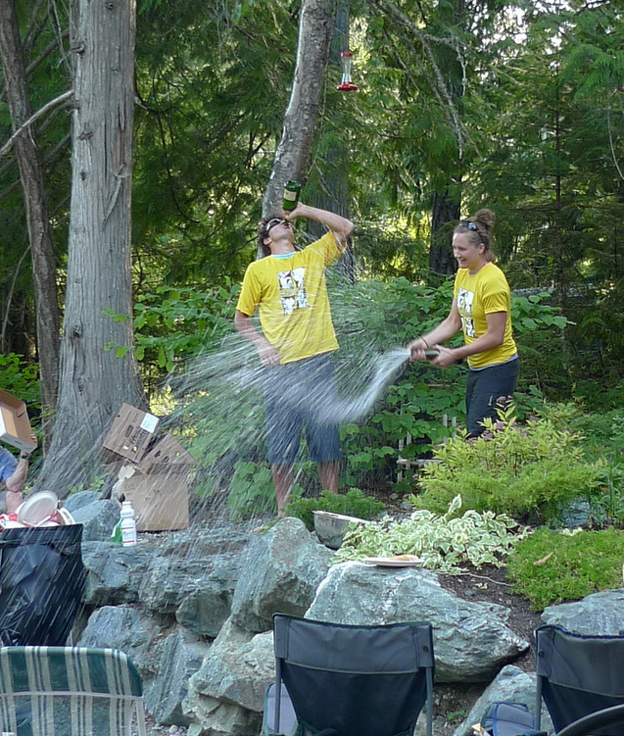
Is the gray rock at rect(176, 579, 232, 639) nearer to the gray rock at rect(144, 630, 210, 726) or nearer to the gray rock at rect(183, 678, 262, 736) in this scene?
the gray rock at rect(144, 630, 210, 726)

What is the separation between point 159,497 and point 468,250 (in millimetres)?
2812

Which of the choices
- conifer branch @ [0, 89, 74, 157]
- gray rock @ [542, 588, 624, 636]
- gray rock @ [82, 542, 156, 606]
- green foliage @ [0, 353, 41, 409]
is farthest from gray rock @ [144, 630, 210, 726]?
green foliage @ [0, 353, 41, 409]

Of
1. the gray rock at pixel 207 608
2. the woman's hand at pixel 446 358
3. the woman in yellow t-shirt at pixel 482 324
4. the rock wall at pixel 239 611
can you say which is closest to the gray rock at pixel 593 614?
the rock wall at pixel 239 611

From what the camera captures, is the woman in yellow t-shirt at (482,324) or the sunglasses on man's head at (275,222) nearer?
the woman in yellow t-shirt at (482,324)

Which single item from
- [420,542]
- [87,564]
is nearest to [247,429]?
[87,564]

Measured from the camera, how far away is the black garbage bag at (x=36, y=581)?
479 cm

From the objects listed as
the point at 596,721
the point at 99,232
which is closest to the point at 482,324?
the point at 596,721

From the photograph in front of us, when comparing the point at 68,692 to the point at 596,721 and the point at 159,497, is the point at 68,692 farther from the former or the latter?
the point at 159,497

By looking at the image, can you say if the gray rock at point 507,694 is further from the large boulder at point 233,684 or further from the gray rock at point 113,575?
the gray rock at point 113,575

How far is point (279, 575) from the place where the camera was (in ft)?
13.7

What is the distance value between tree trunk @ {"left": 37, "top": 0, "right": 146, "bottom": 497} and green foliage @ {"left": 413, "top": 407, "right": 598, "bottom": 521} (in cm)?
405

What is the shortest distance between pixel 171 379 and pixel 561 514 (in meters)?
3.36

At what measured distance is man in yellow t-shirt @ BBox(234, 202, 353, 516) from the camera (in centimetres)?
522

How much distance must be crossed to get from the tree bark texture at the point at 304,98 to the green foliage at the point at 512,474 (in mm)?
2687
